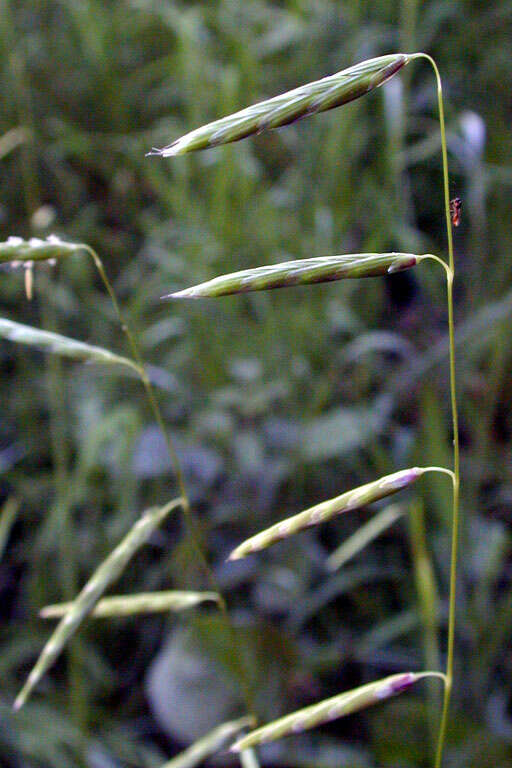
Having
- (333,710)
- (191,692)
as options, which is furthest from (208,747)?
(191,692)

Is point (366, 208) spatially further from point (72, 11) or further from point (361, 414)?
point (72, 11)

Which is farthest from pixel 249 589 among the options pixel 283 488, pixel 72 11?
pixel 72 11

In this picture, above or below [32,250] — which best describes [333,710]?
below

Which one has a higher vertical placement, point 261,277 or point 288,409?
point 261,277

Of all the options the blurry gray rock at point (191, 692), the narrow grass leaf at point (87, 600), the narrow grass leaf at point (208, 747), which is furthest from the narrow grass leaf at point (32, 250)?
the blurry gray rock at point (191, 692)

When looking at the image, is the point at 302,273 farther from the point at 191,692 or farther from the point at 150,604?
the point at 191,692

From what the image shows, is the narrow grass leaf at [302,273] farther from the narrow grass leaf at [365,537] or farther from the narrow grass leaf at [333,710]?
the narrow grass leaf at [365,537]
